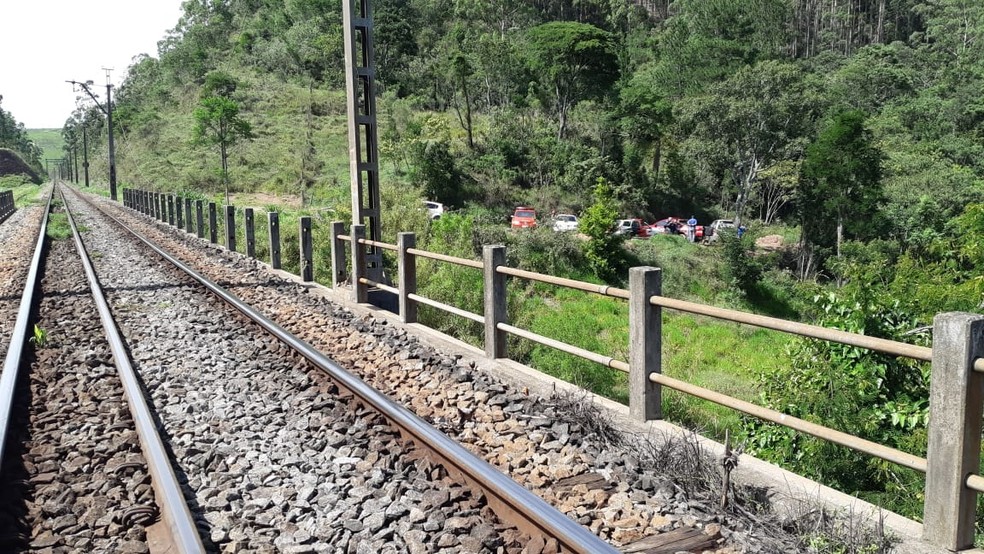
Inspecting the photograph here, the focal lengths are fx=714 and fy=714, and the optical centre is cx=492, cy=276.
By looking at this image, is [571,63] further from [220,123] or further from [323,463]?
[323,463]

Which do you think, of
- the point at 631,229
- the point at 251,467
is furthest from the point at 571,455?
the point at 631,229

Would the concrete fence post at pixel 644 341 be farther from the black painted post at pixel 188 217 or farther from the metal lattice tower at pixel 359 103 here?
the black painted post at pixel 188 217

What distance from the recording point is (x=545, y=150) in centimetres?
5569

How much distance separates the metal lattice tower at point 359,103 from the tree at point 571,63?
51.9 meters

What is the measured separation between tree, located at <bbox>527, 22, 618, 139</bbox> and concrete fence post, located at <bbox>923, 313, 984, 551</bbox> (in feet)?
197

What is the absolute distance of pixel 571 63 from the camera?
2478 inches

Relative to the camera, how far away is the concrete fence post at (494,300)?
6.46 metres

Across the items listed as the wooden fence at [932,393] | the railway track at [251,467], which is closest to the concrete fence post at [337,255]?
the railway track at [251,467]

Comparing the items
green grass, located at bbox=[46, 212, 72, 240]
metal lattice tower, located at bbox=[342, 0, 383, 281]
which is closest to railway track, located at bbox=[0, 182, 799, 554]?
metal lattice tower, located at bbox=[342, 0, 383, 281]

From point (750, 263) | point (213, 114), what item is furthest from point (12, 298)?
point (750, 263)

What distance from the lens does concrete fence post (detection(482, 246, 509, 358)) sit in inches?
254

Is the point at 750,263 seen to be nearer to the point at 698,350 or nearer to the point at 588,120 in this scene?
the point at 698,350

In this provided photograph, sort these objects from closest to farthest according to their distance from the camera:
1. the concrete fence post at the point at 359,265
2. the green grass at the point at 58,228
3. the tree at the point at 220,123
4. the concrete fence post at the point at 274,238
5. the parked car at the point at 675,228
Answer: the concrete fence post at the point at 359,265, the concrete fence post at the point at 274,238, the green grass at the point at 58,228, the tree at the point at 220,123, the parked car at the point at 675,228

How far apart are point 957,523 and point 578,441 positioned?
2.03m
